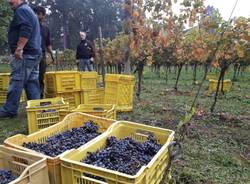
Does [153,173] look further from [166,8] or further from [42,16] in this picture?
[166,8]

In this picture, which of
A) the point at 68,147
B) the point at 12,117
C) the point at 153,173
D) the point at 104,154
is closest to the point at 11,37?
the point at 12,117

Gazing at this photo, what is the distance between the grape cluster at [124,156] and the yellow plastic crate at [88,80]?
270cm

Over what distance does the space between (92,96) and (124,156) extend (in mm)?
3206

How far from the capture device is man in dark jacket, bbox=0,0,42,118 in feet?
12.2

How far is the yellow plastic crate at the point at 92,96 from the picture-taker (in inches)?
185

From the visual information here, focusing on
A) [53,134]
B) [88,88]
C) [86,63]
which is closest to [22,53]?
[88,88]

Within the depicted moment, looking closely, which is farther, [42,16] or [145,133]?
[42,16]

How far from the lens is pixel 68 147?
6.57ft

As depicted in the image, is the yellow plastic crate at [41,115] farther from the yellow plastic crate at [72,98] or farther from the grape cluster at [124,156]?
the yellow plastic crate at [72,98]

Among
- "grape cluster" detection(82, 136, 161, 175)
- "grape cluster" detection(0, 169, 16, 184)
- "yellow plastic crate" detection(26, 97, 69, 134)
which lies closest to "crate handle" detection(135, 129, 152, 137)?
"grape cluster" detection(82, 136, 161, 175)

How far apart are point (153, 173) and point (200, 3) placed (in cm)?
478

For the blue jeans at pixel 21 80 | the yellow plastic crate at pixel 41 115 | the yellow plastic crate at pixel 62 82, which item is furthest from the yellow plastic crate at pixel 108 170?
the yellow plastic crate at pixel 62 82

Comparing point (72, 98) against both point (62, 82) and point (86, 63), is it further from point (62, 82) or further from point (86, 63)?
point (86, 63)

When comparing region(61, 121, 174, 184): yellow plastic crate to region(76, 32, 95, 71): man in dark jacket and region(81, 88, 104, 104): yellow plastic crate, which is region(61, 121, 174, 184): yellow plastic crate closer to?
region(81, 88, 104, 104): yellow plastic crate
